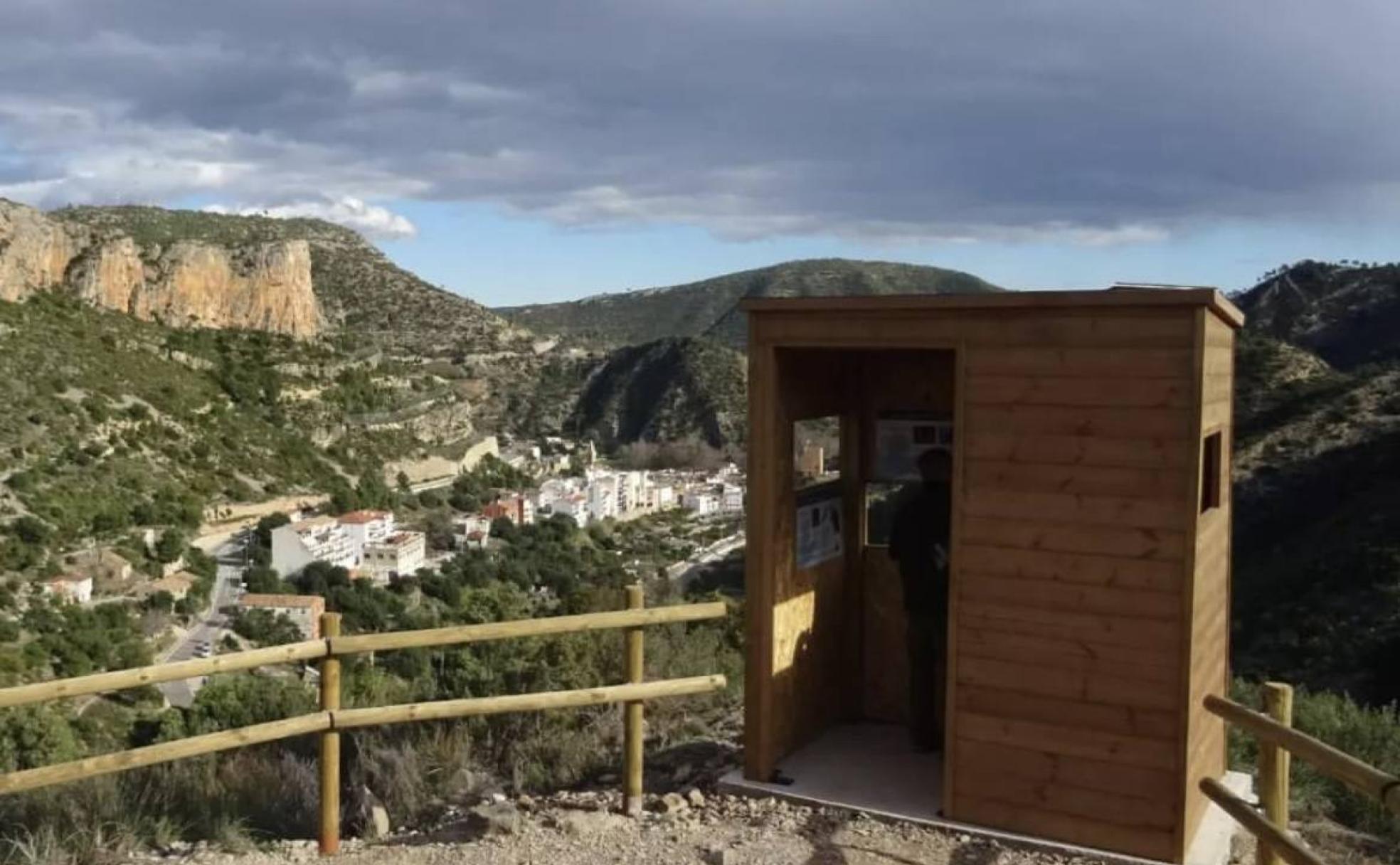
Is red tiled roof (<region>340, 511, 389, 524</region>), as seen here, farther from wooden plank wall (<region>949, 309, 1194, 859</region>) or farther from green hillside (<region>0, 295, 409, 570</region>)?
wooden plank wall (<region>949, 309, 1194, 859</region>)

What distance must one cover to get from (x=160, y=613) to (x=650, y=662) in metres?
28.2

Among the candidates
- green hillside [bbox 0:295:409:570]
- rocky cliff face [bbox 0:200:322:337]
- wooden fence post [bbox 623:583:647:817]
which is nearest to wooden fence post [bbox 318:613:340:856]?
wooden fence post [bbox 623:583:647:817]

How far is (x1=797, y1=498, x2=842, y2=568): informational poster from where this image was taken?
639 centimetres

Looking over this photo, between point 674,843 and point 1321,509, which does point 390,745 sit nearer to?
point 674,843

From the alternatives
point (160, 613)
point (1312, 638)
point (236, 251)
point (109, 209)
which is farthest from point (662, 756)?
point (109, 209)

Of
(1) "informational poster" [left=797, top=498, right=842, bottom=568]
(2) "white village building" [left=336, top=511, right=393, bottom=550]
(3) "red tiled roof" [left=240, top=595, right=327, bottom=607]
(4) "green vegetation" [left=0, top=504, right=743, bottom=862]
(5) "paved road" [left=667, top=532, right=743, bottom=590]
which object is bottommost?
(3) "red tiled roof" [left=240, top=595, right=327, bottom=607]

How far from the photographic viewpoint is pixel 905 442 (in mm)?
6844

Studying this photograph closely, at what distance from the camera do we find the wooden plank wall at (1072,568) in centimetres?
507

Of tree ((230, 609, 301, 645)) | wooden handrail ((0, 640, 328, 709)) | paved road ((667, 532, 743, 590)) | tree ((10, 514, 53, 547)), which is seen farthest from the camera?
paved road ((667, 532, 743, 590))

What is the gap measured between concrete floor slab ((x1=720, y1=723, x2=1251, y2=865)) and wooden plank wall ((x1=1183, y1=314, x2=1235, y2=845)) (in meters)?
0.15

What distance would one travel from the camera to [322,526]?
1731 inches

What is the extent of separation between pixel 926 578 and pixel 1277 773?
6.28 feet

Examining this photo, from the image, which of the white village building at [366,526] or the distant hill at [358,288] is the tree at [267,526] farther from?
the distant hill at [358,288]

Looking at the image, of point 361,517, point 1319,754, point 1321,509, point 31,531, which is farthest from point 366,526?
point 1319,754
